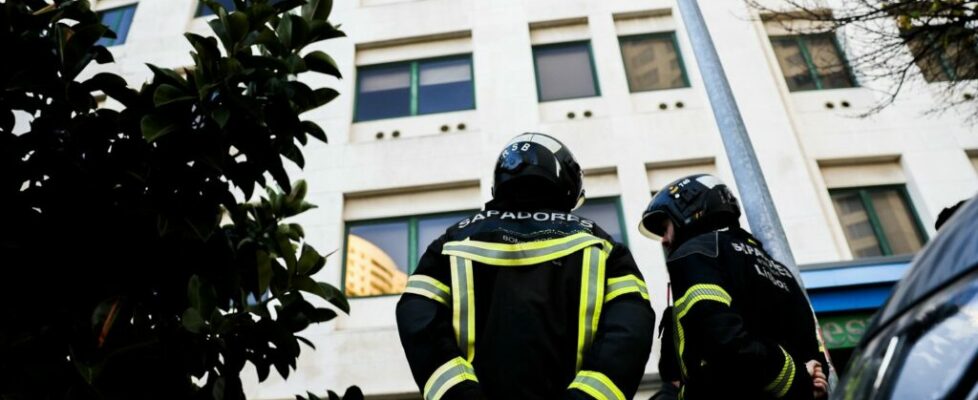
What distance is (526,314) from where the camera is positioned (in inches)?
81.0

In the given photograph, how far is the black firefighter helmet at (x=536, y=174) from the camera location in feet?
8.36

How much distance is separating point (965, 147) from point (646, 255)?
223 inches

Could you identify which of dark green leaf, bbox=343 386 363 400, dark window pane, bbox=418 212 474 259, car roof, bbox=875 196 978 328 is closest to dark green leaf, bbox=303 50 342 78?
dark green leaf, bbox=343 386 363 400

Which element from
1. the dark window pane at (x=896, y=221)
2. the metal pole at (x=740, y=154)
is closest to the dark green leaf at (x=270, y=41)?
the metal pole at (x=740, y=154)

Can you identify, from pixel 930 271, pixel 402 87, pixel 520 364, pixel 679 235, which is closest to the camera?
pixel 930 271

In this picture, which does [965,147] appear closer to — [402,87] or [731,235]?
[731,235]

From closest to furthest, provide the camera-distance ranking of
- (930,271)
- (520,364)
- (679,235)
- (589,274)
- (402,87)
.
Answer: (930,271), (520,364), (589,274), (679,235), (402,87)

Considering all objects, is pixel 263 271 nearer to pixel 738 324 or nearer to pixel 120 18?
pixel 738 324

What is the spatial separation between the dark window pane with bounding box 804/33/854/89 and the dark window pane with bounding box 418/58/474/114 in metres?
6.58

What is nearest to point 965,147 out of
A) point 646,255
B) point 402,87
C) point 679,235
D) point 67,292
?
point 646,255

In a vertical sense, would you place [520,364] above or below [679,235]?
below

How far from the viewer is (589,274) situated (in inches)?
86.4

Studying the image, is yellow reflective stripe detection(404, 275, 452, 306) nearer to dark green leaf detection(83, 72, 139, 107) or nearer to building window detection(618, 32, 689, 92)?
dark green leaf detection(83, 72, 139, 107)

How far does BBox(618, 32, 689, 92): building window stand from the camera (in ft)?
35.8
